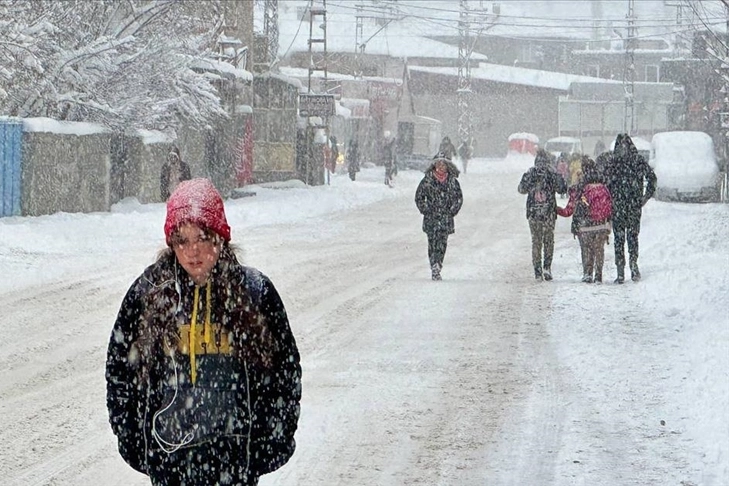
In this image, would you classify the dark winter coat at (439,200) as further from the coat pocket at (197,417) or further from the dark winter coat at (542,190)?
the coat pocket at (197,417)

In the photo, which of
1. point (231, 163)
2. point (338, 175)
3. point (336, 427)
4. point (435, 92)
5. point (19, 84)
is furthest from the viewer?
point (435, 92)

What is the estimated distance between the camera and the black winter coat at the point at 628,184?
15047mm

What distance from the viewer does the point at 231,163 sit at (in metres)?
33.4

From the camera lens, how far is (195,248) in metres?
3.63

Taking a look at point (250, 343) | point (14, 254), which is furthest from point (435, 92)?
point (250, 343)

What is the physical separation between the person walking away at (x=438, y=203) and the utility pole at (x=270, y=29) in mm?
26191

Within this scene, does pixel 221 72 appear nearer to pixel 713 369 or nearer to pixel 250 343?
pixel 713 369

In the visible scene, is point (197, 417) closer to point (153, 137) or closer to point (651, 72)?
point (153, 137)

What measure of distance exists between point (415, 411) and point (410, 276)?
774 cm

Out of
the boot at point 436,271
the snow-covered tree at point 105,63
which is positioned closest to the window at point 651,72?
the snow-covered tree at point 105,63

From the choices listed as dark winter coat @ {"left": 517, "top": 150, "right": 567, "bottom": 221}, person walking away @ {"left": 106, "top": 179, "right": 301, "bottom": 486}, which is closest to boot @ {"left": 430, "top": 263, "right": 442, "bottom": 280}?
dark winter coat @ {"left": 517, "top": 150, "right": 567, "bottom": 221}

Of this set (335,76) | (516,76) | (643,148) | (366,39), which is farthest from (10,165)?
(516,76)

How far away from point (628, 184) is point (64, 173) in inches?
501

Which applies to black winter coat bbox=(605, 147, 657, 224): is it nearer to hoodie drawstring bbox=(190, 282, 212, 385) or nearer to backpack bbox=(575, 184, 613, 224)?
backpack bbox=(575, 184, 613, 224)
